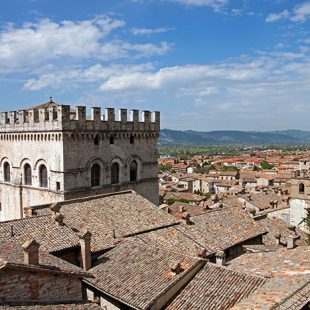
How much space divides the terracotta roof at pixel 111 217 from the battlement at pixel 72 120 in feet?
16.8

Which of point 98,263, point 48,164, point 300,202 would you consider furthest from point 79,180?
point 300,202

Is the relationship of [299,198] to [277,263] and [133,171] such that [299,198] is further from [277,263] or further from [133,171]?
[277,263]

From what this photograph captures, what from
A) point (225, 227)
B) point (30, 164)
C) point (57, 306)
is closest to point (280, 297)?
point (57, 306)

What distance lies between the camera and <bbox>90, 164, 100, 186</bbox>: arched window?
29.3m

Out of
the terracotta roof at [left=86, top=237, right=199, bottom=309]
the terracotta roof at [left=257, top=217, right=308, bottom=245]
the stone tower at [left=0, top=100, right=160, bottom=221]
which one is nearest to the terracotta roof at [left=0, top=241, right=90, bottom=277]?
the terracotta roof at [left=86, top=237, right=199, bottom=309]

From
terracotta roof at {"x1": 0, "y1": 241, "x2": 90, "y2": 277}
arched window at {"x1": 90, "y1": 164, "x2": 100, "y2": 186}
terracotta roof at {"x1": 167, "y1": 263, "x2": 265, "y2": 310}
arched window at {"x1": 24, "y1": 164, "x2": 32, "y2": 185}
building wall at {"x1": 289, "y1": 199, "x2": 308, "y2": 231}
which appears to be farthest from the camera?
building wall at {"x1": 289, "y1": 199, "x2": 308, "y2": 231}

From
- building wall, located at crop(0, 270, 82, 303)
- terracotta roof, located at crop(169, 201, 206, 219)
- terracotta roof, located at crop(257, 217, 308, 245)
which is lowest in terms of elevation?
terracotta roof, located at crop(169, 201, 206, 219)

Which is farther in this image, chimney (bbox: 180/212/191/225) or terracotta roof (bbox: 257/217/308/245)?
terracotta roof (bbox: 257/217/308/245)

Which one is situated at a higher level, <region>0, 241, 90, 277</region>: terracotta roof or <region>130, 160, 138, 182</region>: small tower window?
<region>130, 160, 138, 182</region>: small tower window

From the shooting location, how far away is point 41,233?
2048 centimetres

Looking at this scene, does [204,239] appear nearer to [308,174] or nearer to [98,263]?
[98,263]

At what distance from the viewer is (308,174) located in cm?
4803

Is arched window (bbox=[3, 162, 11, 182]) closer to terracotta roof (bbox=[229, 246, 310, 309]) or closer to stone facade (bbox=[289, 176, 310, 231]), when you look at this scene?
terracotta roof (bbox=[229, 246, 310, 309])

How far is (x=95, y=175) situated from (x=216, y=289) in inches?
597
